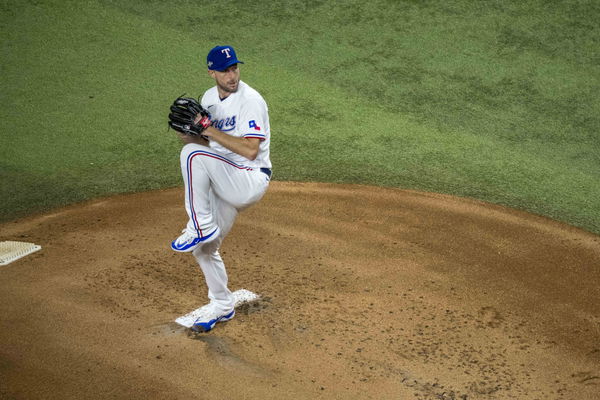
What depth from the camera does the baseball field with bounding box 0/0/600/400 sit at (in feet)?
16.2

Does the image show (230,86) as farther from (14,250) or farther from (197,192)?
(14,250)

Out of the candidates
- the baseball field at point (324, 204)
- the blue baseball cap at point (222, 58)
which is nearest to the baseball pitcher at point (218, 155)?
the blue baseball cap at point (222, 58)

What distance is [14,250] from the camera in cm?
633

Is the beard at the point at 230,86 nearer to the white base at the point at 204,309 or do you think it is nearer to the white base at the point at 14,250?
the white base at the point at 204,309

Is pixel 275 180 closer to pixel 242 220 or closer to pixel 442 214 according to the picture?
pixel 242 220

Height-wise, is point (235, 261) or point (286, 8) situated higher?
point (286, 8)

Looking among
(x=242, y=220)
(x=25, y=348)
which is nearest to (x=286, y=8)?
(x=242, y=220)

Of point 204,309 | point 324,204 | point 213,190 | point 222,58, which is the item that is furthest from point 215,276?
point 324,204

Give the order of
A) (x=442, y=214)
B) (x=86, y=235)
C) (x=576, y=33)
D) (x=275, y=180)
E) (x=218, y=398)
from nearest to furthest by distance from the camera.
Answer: (x=218, y=398)
(x=86, y=235)
(x=442, y=214)
(x=275, y=180)
(x=576, y=33)

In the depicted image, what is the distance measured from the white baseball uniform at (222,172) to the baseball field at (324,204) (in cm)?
78

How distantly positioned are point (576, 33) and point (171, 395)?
27.6 ft

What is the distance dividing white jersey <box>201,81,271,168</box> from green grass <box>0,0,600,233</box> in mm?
2739

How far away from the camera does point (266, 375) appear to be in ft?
15.7

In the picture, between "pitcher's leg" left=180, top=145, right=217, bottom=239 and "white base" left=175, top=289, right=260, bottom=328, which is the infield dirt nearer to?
"white base" left=175, top=289, right=260, bottom=328
